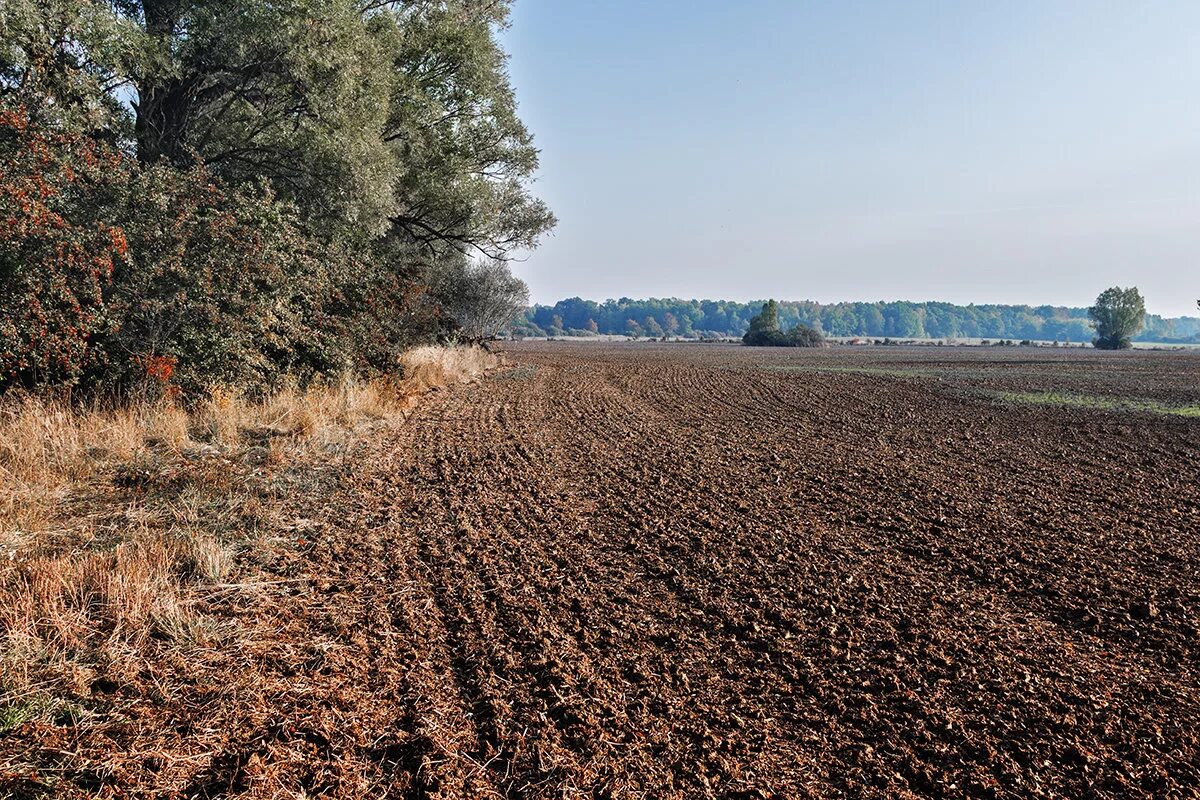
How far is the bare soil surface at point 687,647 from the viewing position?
302 centimetres

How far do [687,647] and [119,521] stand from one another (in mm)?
4914

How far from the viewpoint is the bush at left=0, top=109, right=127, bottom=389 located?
25.7 ft

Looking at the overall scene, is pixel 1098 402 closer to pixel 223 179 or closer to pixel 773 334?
pixel 223 179

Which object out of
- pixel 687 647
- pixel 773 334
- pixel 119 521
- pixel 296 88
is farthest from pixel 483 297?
pixel 773 334

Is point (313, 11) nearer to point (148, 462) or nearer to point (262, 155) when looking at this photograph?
point (262, 155)

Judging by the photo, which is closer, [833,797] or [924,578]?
[833,797]

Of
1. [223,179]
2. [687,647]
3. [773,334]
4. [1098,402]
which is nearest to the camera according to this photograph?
[687,647]

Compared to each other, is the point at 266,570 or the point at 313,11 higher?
the point at 313,11

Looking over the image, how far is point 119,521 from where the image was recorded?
579 cm

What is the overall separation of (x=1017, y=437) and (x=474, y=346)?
2059 centimetres

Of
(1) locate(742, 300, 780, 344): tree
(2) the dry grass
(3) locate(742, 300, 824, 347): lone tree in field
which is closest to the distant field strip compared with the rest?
(2) the dry grass

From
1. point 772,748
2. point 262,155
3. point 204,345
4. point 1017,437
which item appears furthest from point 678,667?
point 262,155

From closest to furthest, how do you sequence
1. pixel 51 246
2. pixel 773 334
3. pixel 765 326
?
1. pixel 51 246
2. pixel 773 334
3. pixel 765 326

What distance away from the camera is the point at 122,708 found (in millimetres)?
3248
